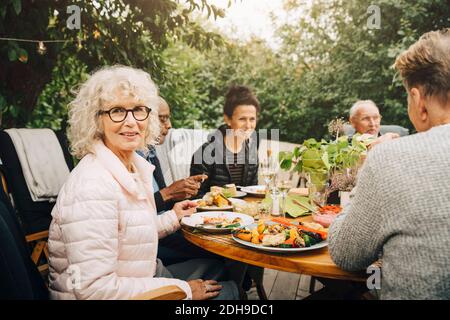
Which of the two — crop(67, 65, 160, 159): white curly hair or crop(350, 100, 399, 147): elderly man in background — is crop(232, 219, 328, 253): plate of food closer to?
crop(67, 65, 160, 159): white curly hair

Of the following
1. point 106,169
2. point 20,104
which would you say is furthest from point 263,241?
point 20,104

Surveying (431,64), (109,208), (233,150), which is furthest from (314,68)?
(109,208)

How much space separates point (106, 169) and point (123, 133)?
0.21 metres

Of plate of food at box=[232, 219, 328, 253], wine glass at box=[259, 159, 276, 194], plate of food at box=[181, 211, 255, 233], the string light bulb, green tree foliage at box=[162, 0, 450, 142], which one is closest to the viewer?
plate of food at box=[232, 219, 328, 253]

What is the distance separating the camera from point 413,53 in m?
1.23

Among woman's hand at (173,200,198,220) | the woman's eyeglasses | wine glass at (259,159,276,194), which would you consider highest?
the woman's eyeglasses

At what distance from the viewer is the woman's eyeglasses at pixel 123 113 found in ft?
5.34

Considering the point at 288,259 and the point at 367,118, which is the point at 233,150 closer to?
the point at 367,118

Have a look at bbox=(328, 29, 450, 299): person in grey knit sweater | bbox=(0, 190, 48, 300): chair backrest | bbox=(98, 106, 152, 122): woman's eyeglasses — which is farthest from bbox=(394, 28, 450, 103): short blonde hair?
bbox=(0, 190, 48, 300): chair backrest

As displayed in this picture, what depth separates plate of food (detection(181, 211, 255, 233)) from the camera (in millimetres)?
1746

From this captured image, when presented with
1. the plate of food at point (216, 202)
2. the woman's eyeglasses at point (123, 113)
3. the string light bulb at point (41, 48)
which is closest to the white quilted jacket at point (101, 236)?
the woman's eyeglasses at point (123, 113)

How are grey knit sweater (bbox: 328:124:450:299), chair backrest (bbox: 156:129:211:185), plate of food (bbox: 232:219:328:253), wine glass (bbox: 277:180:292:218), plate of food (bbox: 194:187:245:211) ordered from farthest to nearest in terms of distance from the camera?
chair backrest (bbox: 156:129:211:185) < plate of food (bbox: 194:187:245:211) < wine glass (bbox: 277:180:292:218) < plate of food (bbox: 232:219:328:253) < grey knit sweater (bbox: 328:124:450:299)

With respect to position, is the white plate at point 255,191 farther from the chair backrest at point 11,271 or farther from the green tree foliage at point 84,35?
the green tree foliage at point 84,35

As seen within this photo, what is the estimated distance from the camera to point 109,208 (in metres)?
1.38
